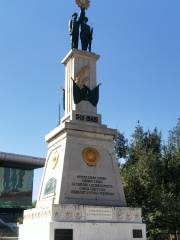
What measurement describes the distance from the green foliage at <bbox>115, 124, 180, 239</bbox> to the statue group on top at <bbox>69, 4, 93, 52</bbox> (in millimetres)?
8563

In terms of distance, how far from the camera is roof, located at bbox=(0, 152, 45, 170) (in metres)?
74.8

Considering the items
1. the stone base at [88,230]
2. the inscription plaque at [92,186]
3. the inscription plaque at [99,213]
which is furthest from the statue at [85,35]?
the stone base at [88,230]

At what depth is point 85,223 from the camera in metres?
13.1

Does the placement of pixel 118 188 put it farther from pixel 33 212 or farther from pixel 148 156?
pixel 148 156

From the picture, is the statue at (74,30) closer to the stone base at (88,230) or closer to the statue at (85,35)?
the statue at (85,35)

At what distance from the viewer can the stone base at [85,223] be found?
42.0 feet

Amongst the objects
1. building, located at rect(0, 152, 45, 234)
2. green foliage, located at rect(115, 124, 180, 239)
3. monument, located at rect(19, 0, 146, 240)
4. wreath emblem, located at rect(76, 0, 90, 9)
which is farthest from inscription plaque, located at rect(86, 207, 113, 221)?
building, located at rect(0, 152, 45, 234)

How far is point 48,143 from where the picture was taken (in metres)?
16.5

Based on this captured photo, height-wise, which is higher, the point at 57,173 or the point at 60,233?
the point at 57,173

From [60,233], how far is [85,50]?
8.40m

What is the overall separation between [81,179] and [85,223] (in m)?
1.84

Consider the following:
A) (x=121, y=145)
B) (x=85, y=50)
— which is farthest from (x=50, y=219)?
(x=121, y=145)

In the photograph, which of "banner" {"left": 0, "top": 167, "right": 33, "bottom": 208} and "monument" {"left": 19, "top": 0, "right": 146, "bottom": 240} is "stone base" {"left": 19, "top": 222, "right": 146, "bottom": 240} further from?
"banner" {"left": 0, "top": 167, "right": 33, "bottom": 208}

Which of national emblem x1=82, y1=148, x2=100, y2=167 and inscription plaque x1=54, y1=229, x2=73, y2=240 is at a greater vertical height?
national emblem x1=82, y1=148, x2=100, y2=167
